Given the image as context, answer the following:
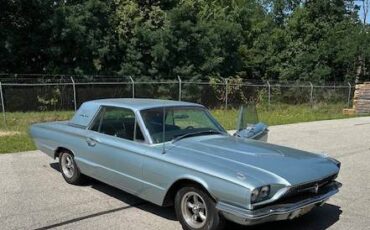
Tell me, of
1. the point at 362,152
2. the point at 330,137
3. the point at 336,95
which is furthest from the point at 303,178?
the point at 336,95

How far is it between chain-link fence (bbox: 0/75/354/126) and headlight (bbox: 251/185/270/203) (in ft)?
43.9

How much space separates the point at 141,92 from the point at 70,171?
15.7 metres

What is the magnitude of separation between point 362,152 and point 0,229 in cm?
872

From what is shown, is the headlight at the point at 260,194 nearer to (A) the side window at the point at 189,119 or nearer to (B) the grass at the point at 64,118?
(A) the side window at the point at 189,119

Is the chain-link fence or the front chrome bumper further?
the chain-link fence

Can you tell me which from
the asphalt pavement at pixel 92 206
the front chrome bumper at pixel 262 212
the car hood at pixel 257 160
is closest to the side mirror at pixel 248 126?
the car hood at pixel 257 160

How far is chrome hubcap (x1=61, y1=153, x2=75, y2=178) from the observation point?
25.1ft

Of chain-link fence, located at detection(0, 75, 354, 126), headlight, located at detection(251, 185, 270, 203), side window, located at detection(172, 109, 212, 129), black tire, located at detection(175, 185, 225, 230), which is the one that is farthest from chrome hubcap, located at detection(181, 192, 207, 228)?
chain-link fence, located at detection(0, 75, 354, 126)

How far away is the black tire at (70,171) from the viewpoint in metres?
7.45

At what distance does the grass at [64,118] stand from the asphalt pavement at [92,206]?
88.7 inches

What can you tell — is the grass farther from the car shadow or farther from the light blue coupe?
the car shadow

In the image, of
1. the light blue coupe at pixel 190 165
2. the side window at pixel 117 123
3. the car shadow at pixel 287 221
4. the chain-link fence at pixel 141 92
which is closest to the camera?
the light blue coupe at pixel 190 165

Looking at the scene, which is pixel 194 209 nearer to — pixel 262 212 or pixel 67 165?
pixel 262 212

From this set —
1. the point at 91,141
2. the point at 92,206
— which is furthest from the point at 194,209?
the point at 91,141
